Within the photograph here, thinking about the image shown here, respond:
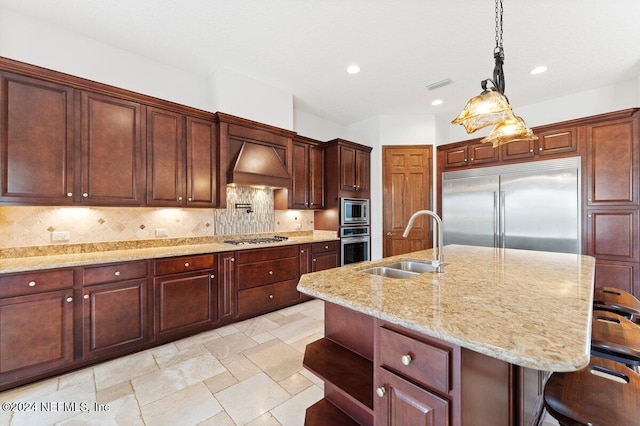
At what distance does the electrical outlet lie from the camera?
7.96ft

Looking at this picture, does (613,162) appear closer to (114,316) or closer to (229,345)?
(229,345)

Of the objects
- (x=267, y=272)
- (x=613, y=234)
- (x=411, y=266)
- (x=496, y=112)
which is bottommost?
(x=267, y=272)

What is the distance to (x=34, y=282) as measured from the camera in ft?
6.47

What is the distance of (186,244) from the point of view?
3.19 metres

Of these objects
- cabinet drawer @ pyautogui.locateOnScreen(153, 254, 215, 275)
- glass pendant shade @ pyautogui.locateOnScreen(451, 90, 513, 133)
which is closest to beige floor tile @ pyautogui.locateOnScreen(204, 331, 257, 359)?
cabinet drawer @ pyautogui.locateOnScreen(153, 254, 215, 275)

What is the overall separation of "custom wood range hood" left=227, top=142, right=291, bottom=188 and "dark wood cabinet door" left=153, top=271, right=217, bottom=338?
45.1 inches

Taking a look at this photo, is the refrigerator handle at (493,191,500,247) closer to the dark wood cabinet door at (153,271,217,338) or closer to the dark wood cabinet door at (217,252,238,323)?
the dark wood cabinet door at (217,252,238,323)

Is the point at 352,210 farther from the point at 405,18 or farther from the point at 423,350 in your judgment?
the point at 423,350

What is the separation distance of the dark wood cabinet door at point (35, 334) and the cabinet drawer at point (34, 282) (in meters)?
0.04

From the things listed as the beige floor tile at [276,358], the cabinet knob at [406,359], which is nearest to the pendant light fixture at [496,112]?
the cabinet knob at [406,359]

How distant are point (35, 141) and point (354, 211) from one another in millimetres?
3694

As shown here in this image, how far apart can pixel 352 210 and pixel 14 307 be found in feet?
12.3

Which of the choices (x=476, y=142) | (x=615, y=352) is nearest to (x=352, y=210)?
(x=476, y=142)

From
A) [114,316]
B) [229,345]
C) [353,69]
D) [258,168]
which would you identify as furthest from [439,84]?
[114,316]
